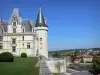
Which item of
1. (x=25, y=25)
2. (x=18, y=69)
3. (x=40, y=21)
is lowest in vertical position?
(x=18, y=69)

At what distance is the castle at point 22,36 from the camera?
48625 millimetres

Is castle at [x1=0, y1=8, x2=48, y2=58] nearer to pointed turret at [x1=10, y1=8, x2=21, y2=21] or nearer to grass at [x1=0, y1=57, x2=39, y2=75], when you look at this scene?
pointed turret at [x1=10, y1=8, x2=21, y2=21]

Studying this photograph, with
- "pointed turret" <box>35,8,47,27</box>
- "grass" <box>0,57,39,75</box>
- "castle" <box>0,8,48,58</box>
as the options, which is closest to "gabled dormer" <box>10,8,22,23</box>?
"castle" <box>0,8,48,58</box>

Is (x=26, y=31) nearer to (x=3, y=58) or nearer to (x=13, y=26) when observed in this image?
(x=13, y=26)

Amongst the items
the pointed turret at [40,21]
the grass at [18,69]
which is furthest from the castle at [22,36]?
the grass at [18,69]

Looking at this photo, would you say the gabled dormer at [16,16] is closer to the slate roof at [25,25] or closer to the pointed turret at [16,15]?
the pointed turret at [16,15]

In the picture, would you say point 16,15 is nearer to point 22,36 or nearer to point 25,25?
point 25,25

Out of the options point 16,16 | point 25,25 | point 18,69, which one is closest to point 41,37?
point 25,25

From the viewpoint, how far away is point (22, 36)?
48.9 metres

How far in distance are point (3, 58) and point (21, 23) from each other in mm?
20339

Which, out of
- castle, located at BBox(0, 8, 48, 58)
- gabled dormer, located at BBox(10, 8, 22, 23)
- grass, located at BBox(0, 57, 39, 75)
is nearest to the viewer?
grass, located at BBox(0, 57, 39, 75)

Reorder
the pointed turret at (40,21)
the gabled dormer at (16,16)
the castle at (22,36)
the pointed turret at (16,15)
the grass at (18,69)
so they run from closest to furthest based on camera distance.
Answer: the grass at (18,69), the castle at (22,36), the gabled dormer at (16,16), the pointed turret at (16,15), the pointed turret at (40,21)

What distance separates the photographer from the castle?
4862 centimetres

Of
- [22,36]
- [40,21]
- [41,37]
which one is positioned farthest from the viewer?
[40,21]
